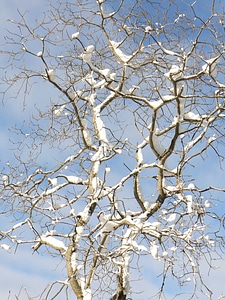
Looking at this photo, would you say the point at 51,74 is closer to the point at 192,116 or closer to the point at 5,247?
the point at 192,116

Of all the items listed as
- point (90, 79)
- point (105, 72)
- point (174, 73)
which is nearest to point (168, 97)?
point (174, 73)

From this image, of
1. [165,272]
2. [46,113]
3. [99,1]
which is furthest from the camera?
[46,113]

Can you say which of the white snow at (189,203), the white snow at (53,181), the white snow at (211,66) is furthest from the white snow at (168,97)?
the white snow at (53,181)

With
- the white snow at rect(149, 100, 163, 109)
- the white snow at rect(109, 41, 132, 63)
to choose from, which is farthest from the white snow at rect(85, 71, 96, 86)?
the white snow at rect(149, 100, 163, 109)

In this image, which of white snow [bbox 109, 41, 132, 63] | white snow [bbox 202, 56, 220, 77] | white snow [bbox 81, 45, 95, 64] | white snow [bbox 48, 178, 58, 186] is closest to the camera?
white snow [bbox 202, 56, 220, 77]

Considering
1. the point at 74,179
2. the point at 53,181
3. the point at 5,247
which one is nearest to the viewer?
the point at 53,181

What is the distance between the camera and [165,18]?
18.8ft

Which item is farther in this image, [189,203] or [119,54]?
[119,54]

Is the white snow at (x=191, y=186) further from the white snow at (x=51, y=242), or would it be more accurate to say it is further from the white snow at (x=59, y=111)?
the white snow at (x=59, y=111)

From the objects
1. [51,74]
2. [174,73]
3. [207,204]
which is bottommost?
[207,204]

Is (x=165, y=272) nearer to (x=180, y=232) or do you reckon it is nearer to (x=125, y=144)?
(x=180, y=232)

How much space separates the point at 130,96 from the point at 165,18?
3.40 feet

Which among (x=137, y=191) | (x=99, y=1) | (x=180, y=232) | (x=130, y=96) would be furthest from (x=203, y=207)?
(x=99, y=1)

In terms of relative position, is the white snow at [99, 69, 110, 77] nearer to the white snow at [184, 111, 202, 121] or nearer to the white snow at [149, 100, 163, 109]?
the white snow at [149, 100, 163, 109]
